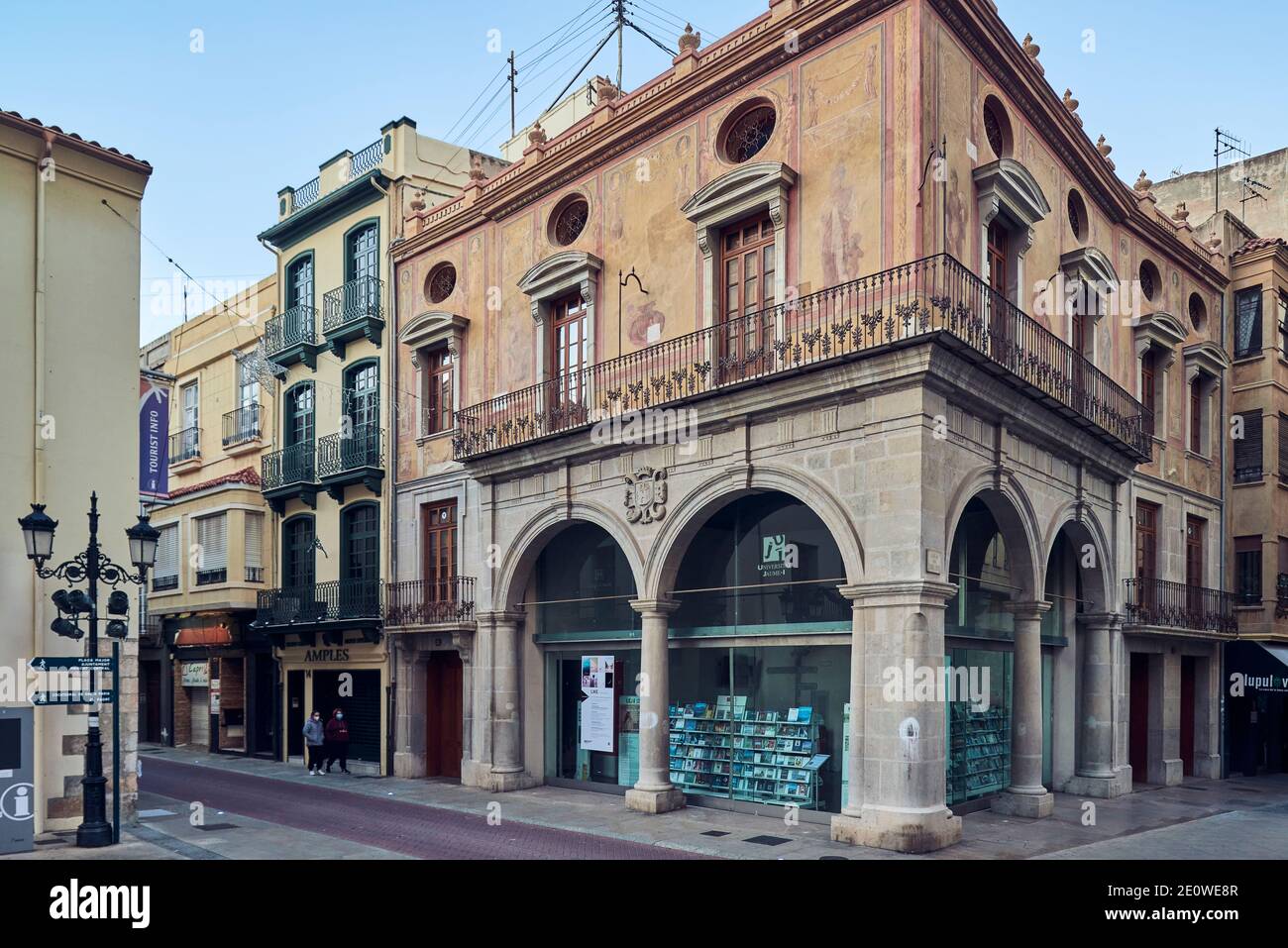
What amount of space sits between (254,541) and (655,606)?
13.6m

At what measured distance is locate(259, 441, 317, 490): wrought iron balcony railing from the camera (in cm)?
2526

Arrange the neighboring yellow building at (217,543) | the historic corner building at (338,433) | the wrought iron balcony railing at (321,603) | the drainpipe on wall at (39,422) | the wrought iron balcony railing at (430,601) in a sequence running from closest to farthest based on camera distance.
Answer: the drainpipe on wall at (39,422), the wrought iron balcony railing at (430,601), the wrought iron balcony railing at (321,603), the historic corner building at (338,433), the neighboring yellow building at (217,543)

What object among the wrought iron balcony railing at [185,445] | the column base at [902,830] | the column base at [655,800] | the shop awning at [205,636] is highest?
the wrought iron balcony railing at [185,445]

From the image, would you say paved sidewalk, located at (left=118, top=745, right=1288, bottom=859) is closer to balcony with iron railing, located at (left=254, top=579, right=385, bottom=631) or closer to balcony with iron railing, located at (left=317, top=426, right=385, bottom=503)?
balcony with iron railing, located at (left=254, top=579, right=385, bottom=631)

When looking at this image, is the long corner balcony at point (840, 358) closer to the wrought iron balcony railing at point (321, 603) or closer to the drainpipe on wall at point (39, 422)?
the wrought iron balcony railing at point (321, 603)

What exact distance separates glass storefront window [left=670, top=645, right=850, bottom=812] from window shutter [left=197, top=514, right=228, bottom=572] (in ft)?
45.7

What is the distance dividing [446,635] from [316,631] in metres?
4.34

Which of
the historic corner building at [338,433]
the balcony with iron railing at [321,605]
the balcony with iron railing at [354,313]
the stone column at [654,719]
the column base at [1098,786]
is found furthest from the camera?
the balcony with iron railing at [354,313]

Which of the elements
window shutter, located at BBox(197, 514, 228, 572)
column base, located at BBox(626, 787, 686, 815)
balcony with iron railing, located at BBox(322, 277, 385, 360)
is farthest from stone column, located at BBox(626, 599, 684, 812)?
window shutter, located at BBox(197, 514, 228, 572)

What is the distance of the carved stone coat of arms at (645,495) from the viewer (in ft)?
56.6

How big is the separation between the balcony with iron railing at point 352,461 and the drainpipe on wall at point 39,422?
328 inches

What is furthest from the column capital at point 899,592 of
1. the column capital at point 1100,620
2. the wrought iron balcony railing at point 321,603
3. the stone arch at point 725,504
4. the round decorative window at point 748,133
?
the wrought iron balcony railing at point 321,603

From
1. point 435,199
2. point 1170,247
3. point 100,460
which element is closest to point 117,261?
point 100,460

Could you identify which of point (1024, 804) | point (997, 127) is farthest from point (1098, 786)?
point (997, 127)
